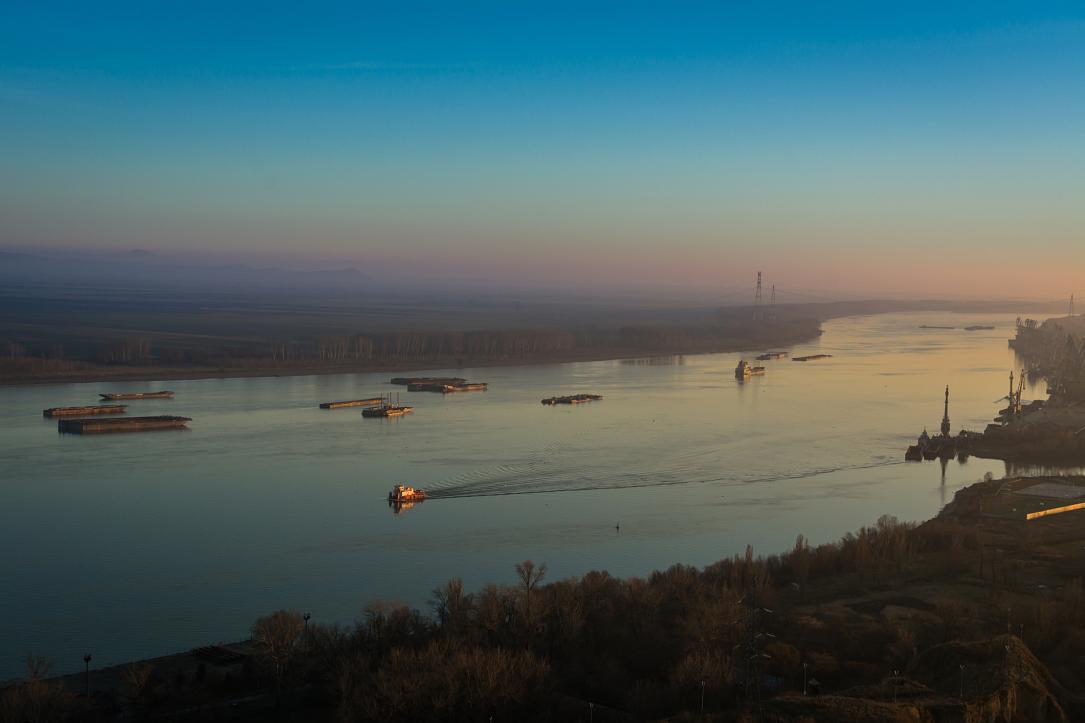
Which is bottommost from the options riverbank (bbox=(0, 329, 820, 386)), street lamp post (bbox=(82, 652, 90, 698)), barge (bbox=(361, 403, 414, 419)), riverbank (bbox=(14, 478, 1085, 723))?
street lamp post (bbox=(82, 652, 90, 698))

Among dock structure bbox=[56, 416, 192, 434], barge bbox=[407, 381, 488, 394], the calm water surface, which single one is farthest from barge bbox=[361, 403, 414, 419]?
barge bbox=[407, 381, 488, 394]

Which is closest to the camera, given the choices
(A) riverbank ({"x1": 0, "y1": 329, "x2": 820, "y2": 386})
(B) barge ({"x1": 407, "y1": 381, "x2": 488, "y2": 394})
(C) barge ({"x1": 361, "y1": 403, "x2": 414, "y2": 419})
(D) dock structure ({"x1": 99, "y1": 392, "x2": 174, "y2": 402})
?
(C) barge ({"x1": 361, "y1": 403, "x2": 414, "y2": 419})

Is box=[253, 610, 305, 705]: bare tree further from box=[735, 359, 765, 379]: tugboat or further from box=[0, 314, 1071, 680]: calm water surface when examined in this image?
box=[735, 359, 765, 379]: tugboat

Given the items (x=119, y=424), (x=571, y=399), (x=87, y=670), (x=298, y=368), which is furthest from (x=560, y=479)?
(x=298, y=368)

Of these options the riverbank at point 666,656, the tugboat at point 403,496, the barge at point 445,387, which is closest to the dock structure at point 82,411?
the barge at point 445,387

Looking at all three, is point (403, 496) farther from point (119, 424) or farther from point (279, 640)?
point (119, 424)

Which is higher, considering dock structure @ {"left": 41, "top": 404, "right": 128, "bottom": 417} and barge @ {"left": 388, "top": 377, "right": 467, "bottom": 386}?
barge @ {"left": 388, "top": 377, "right": 467, "bottom": 386}

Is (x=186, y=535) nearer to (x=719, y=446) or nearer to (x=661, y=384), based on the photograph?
(x=719, y=446)

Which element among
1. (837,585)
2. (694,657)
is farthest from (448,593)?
(837,585)
